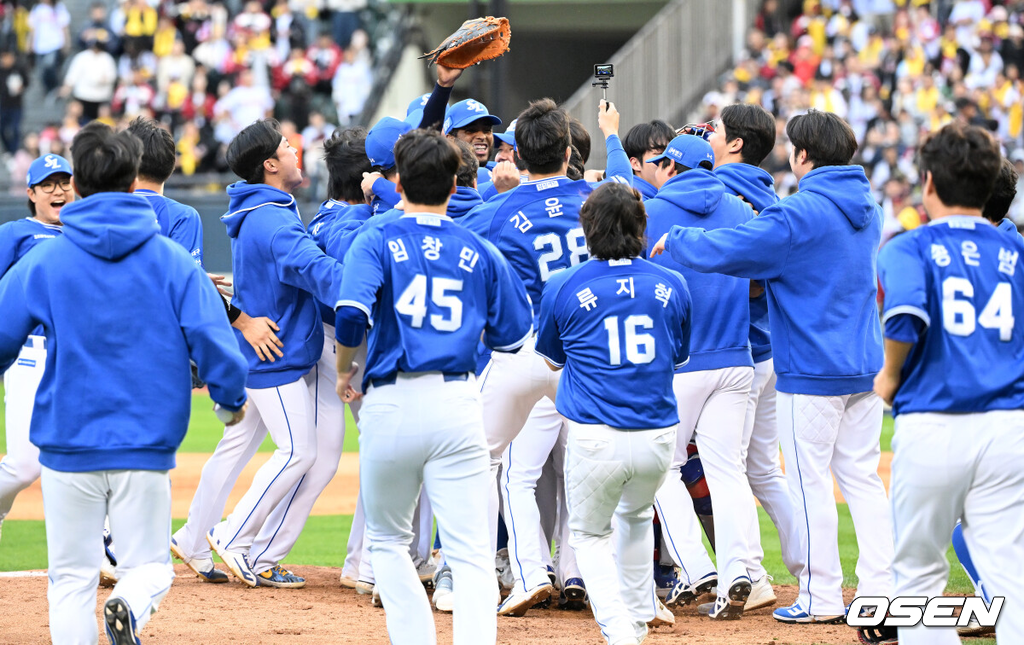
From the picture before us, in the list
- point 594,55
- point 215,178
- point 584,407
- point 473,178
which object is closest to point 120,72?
point 215,178

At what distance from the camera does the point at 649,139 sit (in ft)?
21.4

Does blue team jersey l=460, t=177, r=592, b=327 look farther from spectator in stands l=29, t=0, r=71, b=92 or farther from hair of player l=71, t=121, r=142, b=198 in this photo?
spectator in stands l=29, t=0, r=71, b=92

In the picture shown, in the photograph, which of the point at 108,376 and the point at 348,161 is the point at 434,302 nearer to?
the point at 108,376

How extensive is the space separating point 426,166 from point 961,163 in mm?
1844

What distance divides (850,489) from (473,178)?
7.65 feet

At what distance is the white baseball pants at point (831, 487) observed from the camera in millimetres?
5574

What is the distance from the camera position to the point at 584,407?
4836 millimetres

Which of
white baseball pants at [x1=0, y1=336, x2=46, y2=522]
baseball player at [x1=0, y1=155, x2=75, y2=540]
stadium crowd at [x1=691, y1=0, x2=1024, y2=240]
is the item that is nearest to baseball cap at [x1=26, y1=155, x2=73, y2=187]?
baseball player at [x1=0, y1=155, x2=75, y2=540]

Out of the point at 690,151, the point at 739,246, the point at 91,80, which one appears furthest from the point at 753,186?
the point at 91,80

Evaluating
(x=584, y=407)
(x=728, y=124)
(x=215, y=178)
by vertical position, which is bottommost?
(x=215, y=178)

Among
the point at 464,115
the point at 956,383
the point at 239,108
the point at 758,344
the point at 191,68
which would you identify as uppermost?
the point at 464,115

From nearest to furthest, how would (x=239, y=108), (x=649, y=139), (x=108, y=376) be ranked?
1. (x=108, y=376)
2. (x=649, y=139)
3. (x=239, y=108)

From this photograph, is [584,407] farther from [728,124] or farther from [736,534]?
[728,124]

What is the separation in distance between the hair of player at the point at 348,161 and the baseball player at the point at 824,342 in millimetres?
1843
